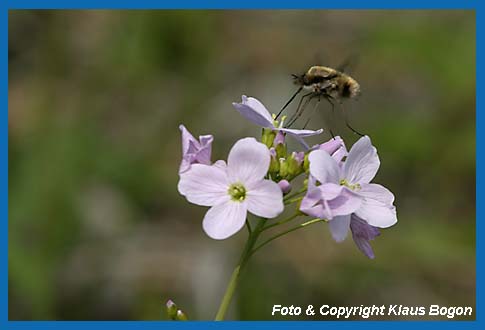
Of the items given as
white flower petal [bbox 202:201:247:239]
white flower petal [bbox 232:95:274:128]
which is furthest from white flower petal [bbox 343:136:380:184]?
white flower petal [bbox 202:201:247:239]

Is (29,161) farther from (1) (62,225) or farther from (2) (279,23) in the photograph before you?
(2) (279,23)

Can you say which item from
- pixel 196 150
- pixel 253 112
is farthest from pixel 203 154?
pixel 253 112

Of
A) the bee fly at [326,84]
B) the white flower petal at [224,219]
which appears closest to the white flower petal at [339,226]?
the white flower petal at [224,219]

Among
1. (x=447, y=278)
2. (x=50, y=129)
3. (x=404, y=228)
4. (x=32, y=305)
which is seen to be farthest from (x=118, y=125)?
(x=447, y=278)

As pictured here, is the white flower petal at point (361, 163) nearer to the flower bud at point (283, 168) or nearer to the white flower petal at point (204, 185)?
the flower bud at point (283, 168)

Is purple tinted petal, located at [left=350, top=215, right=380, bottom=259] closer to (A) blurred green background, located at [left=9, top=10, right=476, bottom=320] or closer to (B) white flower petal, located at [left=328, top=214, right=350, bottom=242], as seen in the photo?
(B) white flower petal, located at [left=328, top=214, right=350, bottom=242]
